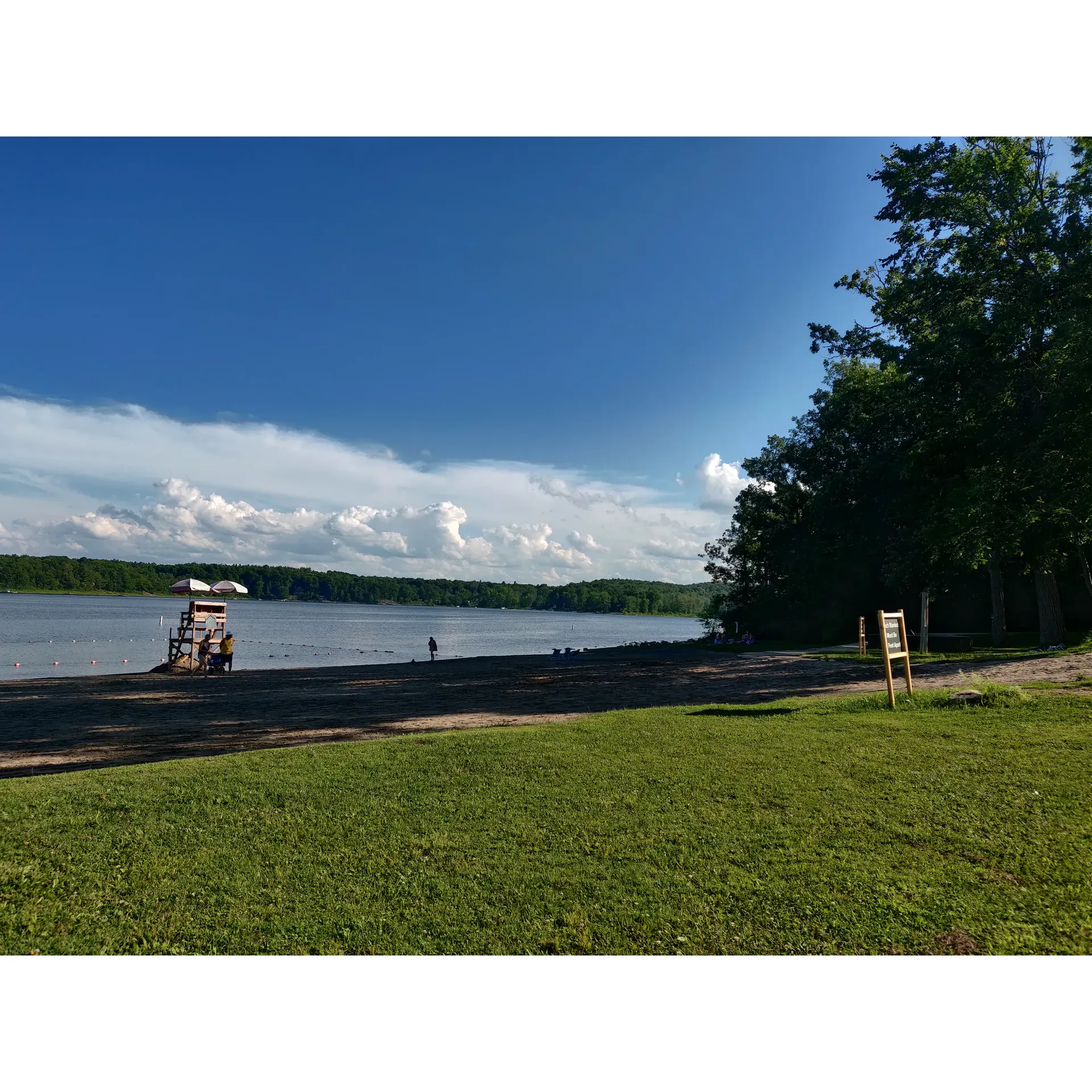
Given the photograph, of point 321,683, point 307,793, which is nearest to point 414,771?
point 307,793

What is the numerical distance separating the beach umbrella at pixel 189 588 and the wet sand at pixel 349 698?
4.09m

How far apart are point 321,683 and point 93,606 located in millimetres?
113644

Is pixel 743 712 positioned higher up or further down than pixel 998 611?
further down

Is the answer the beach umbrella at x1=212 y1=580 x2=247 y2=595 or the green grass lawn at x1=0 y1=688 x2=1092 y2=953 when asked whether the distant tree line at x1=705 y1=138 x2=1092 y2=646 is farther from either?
the beach umbrella at x1=212 y1=580 x2=247 y2=595

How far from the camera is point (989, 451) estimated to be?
18.6m

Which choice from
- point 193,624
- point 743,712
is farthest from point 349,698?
point 193,624

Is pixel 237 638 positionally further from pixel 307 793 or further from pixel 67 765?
pixel 307 793

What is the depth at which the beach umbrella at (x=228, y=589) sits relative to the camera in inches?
1094

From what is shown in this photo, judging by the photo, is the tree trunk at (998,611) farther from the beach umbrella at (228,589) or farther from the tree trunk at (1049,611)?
the beach umbrella at (228,589)

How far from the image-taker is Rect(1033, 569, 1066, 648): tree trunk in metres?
20.5

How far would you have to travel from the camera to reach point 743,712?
1130cm

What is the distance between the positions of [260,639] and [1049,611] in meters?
53.4

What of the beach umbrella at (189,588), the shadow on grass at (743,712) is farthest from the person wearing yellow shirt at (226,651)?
the shadow on grass at (743,712)

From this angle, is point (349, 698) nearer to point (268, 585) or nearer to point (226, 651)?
point (226, 651)
